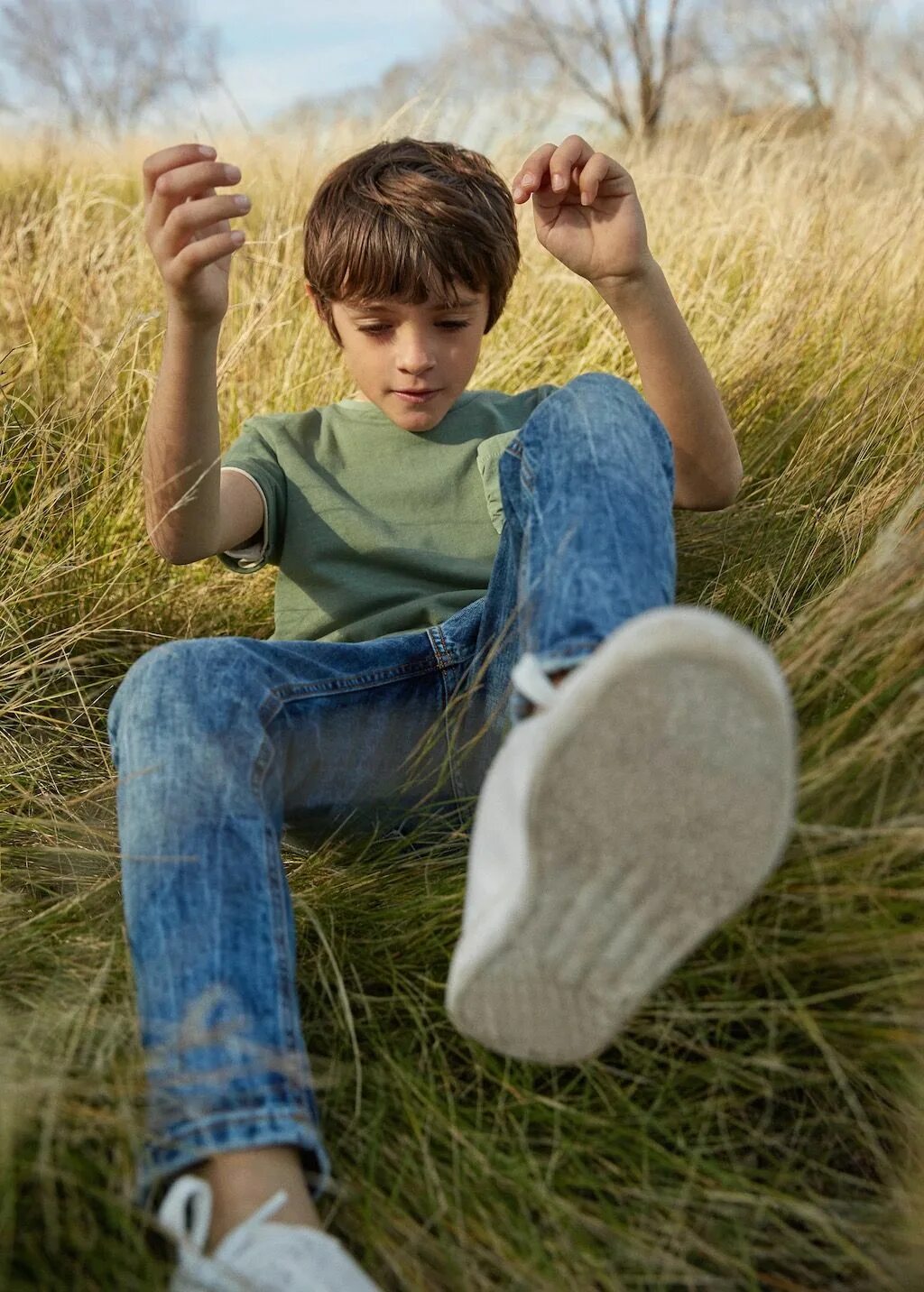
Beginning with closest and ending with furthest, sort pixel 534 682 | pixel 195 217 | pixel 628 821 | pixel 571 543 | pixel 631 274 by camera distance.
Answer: pixel 628 821
pixel 534 682
pixel 571 543
pixel 195 217
pixel 631 274

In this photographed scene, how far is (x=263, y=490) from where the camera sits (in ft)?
4.99

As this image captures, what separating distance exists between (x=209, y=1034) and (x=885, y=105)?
5.76 meters

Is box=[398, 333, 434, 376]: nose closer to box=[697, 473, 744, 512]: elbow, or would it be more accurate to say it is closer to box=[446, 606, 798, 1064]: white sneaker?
box=[697, 473, 744, 512]: elbow

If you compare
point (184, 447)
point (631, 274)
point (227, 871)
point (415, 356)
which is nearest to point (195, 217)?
point (184, 447)

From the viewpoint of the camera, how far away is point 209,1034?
90cm

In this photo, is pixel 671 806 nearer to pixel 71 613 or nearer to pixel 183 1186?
pixel 183 1186

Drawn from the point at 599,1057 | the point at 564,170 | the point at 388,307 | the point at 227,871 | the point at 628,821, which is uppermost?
the point at 564,170

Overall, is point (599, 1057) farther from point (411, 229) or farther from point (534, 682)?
point (411, 229)

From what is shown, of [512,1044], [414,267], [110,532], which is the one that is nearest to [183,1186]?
[512,1044]

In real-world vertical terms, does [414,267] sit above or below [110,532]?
above

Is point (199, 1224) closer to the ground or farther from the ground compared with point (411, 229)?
closer to the ground

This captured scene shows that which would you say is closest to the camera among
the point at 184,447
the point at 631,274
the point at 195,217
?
the point at 195,217

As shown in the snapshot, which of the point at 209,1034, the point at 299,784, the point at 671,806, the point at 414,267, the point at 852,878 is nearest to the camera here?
the point at 671,806

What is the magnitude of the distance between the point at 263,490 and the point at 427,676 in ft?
1.12
